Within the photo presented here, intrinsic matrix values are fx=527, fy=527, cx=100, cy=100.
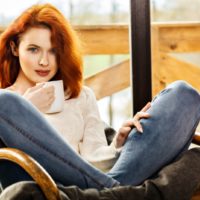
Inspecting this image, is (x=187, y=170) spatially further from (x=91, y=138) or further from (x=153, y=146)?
(x=91, y=138)

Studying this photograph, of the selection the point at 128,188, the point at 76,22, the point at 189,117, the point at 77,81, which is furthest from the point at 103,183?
the point at 76,22

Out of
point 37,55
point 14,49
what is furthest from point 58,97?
point 14,49

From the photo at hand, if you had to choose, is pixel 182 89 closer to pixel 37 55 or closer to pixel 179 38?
pixel 37 55

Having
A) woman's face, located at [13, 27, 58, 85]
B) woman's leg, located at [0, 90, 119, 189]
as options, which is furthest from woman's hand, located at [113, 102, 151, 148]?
woman's face, located at [13, 27, 58, 85]

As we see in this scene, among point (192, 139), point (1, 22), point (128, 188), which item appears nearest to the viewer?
point (128, 188)

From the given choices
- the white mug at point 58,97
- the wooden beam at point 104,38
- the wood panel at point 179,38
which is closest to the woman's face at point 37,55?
the white mug at point 58,97

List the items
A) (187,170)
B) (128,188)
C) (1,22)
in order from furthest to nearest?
(1,22) → (187,170) → (128,188)

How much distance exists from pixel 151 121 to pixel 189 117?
0.12m

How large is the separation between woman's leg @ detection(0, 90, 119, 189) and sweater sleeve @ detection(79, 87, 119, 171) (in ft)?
0.86

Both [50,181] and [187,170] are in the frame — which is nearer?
[50,181]

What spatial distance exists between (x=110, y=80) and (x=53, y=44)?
1086mm

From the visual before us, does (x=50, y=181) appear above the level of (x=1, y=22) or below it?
below

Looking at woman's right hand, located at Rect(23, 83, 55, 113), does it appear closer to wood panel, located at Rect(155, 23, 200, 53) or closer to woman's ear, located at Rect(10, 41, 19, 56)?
woman's ear, located at Rect(10, 41, 19, 56)

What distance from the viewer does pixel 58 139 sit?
1.50 m
